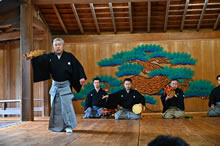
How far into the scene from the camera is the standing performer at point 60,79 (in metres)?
4.30

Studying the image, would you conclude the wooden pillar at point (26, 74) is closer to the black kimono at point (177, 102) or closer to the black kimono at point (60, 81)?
the black kimono at point (60, 81)

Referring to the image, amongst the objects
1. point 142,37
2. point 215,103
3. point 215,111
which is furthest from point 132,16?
point 215,111

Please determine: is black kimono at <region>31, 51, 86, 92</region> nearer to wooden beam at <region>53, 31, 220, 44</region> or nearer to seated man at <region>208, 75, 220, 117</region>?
seated man at <region>208, 75, 220, 117</region>

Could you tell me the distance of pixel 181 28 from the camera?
29.6 feet

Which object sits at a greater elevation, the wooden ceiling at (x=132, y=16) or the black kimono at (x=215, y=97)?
the wooden ceiling at (x=132, y=16)

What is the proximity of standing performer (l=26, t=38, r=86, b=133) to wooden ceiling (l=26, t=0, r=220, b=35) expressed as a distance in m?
3.67

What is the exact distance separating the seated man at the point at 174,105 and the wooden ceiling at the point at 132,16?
8.15 feet

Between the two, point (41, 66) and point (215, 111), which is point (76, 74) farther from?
point (215, 111)

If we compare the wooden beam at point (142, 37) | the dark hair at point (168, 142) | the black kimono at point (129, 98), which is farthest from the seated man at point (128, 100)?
the dark hair at point (168, 142)

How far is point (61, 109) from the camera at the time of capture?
4.32 m

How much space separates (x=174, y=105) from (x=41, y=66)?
143 inches

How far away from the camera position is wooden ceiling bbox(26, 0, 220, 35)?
8148 millimetres

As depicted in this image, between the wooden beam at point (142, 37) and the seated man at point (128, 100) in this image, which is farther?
the wooden beam at point (142, 37)

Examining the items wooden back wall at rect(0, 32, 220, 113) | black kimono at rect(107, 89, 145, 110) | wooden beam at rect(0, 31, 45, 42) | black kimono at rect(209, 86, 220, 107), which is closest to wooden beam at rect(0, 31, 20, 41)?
wooden beam at rect(0, 31, 45, 42)
